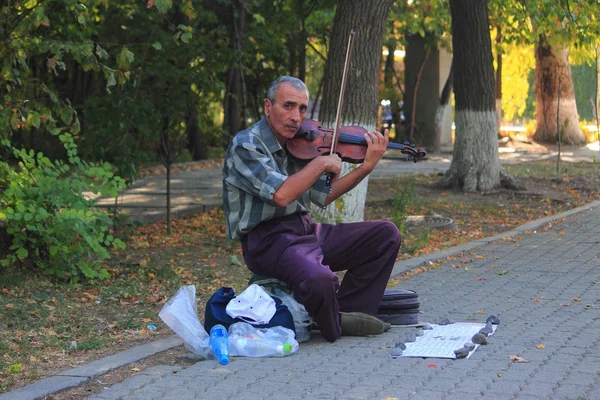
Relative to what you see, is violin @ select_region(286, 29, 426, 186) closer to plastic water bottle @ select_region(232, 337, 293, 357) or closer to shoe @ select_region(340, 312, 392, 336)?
shoe @ select_region(340, 312, 392, 336)

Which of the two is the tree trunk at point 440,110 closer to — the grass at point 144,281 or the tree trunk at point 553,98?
the tree trunk at point 553,98

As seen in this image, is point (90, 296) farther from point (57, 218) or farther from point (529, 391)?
point (529, 391)

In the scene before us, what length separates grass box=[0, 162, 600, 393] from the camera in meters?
5.51

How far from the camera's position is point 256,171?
525 centimetres

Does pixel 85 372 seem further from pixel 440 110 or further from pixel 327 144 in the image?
pixel 440 110

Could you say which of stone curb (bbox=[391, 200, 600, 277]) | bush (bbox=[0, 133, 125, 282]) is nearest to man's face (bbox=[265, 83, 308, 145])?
bush (bbox=[0, 133, 125, 282])

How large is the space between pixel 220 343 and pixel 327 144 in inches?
50.9

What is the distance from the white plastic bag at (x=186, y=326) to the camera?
514 cm

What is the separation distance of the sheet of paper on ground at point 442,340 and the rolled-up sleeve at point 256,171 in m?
1.11

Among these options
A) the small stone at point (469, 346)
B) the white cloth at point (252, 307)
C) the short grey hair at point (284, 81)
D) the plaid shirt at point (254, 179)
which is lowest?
the small stone at point (469, 346)

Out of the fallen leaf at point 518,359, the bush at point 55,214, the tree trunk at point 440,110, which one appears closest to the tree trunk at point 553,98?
the tree trunk at point 440,110

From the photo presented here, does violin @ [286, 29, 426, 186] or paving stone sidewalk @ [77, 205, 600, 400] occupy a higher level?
violin @ [286, 29, 426, 186]

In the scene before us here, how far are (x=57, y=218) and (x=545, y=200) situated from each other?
333 inches

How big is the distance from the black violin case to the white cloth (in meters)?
0.88
